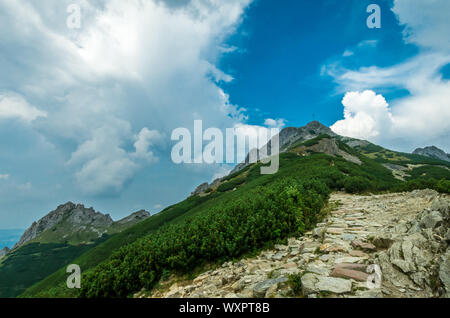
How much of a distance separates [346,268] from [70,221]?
176325mm

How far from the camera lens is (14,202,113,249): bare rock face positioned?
135 metres

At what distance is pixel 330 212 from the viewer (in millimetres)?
10141

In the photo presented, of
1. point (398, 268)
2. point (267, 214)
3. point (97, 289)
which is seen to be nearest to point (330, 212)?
point (267, 214)

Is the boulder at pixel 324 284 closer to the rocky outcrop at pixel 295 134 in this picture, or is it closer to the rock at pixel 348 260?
the rock at pixel 348 260

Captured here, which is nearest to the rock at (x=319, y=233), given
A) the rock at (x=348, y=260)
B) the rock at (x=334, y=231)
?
the rock at (x=334, y=231)

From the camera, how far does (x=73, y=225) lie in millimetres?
136000

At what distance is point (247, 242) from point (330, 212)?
5666mm

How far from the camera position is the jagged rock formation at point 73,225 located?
12156cm

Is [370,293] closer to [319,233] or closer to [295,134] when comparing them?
[319,233]

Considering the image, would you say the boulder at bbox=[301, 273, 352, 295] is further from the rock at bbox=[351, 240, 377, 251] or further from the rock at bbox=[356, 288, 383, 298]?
the rock at bbox=[351, 240, 377, 251]

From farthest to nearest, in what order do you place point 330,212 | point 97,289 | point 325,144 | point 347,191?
point 325,144, point 347,191, point 330,212, point 97,289

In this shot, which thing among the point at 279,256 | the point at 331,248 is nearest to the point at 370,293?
the point at 331,248
